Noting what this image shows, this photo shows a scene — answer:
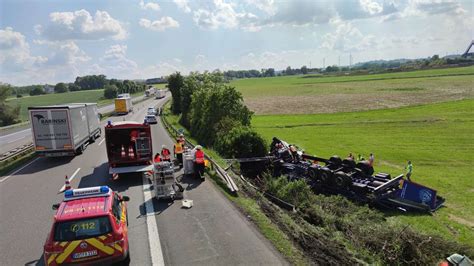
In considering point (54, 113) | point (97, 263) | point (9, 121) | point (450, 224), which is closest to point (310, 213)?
point (450, 224)

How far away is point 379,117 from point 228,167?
34541mm

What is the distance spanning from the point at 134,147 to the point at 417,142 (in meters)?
24.6

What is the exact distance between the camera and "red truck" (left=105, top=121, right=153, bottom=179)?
1723 cm

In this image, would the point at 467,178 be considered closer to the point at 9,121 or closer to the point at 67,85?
the point at 9,121

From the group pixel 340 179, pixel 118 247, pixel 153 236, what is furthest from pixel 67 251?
pixel 340 179

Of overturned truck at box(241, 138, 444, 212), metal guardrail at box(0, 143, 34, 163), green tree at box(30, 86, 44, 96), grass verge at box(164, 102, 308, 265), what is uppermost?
green tree at box(30, 86, 44, 96)

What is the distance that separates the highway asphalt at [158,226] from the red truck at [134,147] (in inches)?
24.4

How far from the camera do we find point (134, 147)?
18.8m

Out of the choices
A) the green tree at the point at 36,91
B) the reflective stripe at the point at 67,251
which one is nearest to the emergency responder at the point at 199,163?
the reflective stripe at the point at 67,251

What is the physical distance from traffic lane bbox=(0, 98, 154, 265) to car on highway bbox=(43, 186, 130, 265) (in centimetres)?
130

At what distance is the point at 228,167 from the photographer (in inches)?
745

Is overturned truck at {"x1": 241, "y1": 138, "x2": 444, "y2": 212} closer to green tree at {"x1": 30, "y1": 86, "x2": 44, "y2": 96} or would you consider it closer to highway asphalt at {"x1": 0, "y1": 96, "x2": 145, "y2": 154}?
highway asphalt at {"x1": 0, "y1": 96, "x2": 145, "y2": 154}

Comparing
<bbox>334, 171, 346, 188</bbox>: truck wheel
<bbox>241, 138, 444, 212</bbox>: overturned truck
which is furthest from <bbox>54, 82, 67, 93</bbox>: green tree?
<bbox>334, 171, 346, 188</bbox>: truck wheel

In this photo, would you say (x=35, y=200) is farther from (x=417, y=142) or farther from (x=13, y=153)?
(x=417, y=142)
